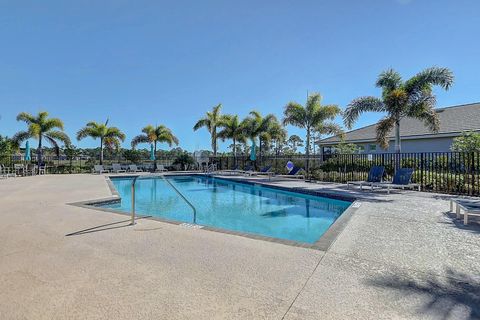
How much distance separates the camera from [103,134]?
23500mm

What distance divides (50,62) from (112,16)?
867cm

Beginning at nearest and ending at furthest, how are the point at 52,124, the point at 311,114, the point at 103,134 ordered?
the point at 311,114 → the point at 52,124 → the point at 103,134

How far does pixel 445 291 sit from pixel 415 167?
36.8 feet

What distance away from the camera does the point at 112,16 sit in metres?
11.8

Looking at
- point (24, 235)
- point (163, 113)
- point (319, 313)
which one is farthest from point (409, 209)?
point (163, 113)

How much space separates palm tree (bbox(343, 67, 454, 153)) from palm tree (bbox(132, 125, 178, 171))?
63.7 ft

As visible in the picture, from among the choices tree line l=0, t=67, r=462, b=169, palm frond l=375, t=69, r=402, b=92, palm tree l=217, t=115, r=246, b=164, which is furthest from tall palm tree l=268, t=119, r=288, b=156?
palm frond l=375, t=69, r=402, b=92

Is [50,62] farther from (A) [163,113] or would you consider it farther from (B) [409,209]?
(B) [409,209]

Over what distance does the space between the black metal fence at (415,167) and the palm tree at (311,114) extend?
168 centimetres

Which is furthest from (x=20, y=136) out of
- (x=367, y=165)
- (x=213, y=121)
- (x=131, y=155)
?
(x=367, y=165)

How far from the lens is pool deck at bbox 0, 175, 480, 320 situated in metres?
2.19

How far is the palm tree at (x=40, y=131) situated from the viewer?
64.7ft

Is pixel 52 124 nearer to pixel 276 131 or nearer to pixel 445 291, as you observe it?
pixel 276 131

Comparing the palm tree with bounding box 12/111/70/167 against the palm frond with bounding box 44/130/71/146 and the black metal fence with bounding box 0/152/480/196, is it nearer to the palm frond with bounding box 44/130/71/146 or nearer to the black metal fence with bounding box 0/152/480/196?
the palm frond with bounding box 44/130/71/146
